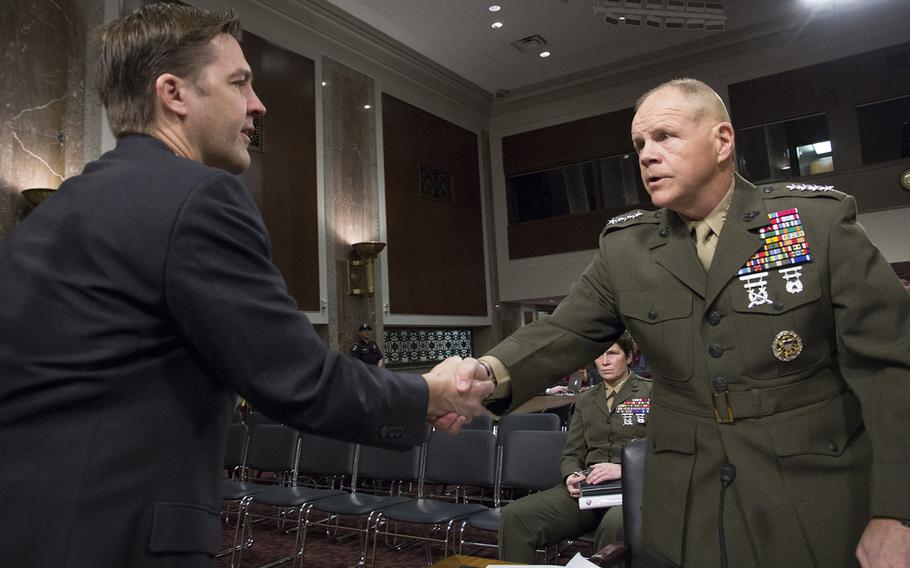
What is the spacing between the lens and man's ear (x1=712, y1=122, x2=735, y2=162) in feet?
5.42

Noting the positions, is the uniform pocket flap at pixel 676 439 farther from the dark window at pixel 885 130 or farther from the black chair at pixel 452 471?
the dark window at pixel 885 130

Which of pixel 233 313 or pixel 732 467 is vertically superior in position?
pixel 233 313

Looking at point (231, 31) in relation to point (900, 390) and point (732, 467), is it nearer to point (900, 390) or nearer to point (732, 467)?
point (732, 467)

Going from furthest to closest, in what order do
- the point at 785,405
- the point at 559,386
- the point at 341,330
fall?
the point at 341,330
the point at 559,386
the point at 785,405

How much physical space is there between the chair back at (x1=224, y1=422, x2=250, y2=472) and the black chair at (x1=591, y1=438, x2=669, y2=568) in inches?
150

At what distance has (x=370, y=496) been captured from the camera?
179 inches

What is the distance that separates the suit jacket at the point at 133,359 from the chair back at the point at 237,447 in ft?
14.8

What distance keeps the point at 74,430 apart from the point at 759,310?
1.40 meters

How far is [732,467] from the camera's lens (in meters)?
1.45

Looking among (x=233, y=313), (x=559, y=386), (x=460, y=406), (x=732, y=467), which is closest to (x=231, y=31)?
(x=233, y=313)

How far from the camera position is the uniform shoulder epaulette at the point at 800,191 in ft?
5.02

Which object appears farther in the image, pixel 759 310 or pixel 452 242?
pixel 452 242

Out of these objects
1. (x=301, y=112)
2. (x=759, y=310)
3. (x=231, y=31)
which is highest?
(x=301, y=112)

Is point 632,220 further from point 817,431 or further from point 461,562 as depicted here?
point 461,562
